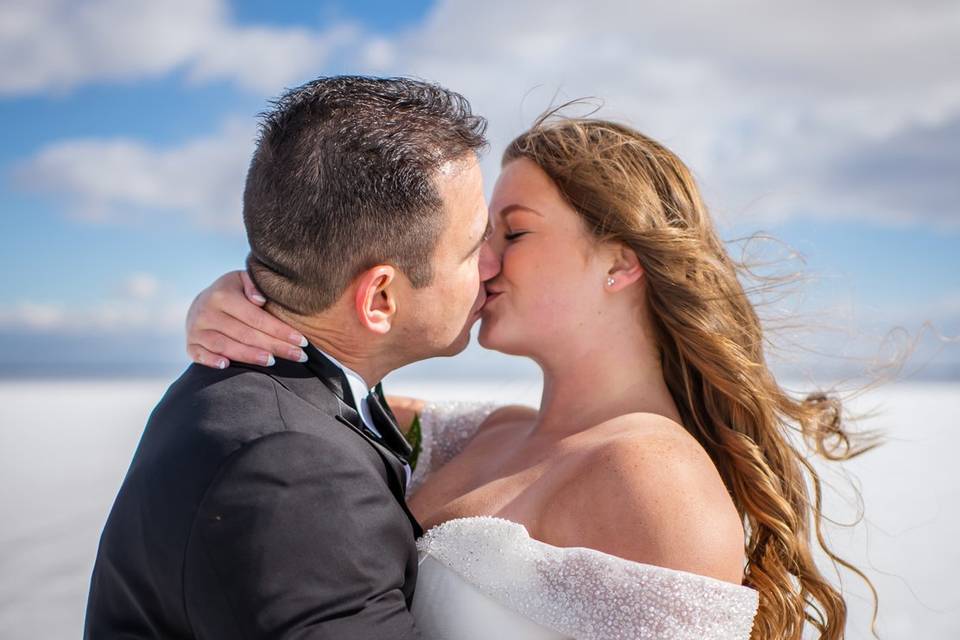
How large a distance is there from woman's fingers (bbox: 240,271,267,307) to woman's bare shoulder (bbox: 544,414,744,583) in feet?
3.62

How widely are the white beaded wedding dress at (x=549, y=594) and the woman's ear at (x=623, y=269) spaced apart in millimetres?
1045

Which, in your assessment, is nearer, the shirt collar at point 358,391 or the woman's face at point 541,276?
the shirt collar at point 358,391

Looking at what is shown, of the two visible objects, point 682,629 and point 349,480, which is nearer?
point 349,480

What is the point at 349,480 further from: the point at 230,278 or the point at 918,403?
the point at 918,403

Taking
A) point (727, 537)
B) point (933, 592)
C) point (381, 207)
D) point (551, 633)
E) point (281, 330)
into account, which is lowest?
point (933, 592)

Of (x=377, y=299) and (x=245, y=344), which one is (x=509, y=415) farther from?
(x=245, y=344)

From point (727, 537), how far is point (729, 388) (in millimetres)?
822

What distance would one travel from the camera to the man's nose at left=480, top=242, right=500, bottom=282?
320 centimetres

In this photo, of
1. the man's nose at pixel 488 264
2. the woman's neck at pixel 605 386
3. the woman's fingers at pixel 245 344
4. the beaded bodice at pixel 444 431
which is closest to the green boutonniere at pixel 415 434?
the beaded bodice at pixel 444 431

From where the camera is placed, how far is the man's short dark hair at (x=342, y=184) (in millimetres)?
2281

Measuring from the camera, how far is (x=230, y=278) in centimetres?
268

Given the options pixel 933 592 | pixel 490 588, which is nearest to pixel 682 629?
pixel 490 588

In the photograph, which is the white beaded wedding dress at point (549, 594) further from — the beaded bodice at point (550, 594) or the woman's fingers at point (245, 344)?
the woman's fingers at point (245, 344)

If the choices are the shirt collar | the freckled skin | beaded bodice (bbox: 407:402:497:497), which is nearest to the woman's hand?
the shirt collar
